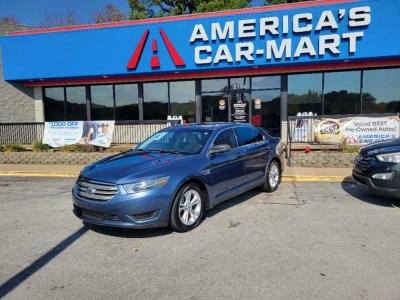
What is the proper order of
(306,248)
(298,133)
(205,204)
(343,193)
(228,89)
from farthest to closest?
(228,89), (298,133), (343,193), (205,204), (306,248)

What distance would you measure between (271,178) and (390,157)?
2.33 m

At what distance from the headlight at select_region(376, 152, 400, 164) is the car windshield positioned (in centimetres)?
306

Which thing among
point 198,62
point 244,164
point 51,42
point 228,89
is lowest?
point 244,164

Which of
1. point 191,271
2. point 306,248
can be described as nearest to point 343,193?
point 306,248

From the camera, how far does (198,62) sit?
15.1 meters

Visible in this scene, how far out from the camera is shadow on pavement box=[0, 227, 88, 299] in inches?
→ 146

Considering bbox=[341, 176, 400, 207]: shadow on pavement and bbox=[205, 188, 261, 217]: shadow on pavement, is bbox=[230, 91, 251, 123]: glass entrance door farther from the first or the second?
bbox=[205, 188, 261, 217]: shadow on pavement

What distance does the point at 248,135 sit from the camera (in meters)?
7.16

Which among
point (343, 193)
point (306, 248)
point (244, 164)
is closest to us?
point (306, 248)

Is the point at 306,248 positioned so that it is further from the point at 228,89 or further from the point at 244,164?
the point at 228,89

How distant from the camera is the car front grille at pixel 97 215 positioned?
15.9ft

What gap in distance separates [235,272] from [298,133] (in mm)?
8005

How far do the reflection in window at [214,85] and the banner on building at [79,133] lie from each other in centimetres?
557

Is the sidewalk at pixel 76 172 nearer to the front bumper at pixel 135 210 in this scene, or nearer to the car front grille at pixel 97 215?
the front bumper at pixel 135 210
